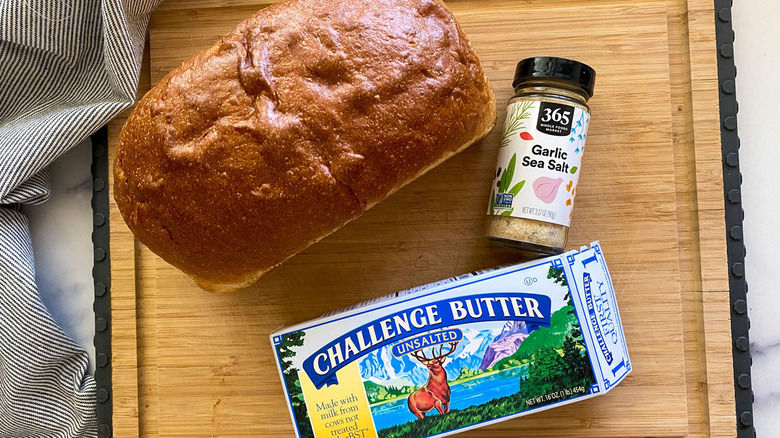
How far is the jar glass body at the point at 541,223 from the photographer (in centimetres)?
121

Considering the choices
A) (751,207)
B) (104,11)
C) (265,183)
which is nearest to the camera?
(265,183)

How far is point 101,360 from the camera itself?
1432 millimetres

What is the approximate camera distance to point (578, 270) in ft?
3.82

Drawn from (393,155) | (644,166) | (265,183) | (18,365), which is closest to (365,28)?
(393,155)

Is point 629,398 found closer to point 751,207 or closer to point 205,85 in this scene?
point 751,207

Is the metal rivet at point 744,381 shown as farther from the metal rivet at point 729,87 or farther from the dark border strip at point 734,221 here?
the metal rivet at point 729,87

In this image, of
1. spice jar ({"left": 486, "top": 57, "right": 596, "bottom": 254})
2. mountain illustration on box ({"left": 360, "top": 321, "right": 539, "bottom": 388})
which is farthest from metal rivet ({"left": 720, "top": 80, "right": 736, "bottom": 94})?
mountain illustration on box ({"left": 360, "top": 321, "right": 539, "bottom": 388})

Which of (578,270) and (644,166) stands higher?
(644,166)

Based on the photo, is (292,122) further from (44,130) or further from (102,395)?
(102,395)

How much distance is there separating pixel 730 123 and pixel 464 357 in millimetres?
844

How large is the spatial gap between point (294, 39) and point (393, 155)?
289 mm

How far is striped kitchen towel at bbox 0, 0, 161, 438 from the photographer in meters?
1.34

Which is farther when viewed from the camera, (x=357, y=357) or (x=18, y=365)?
(x=18, y=365)

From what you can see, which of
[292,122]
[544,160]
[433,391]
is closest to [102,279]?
[292,122]
